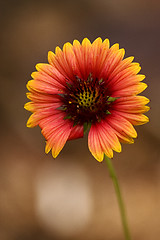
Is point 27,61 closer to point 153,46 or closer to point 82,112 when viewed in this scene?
point 153,46

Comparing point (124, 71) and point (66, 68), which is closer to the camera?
point (124, 71)

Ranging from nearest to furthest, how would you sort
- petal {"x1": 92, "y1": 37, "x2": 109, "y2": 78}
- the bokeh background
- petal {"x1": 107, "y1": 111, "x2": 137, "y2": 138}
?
petal {"x1": 107, "y1": 111, "x2": 137, "y2": 138} → petal {"x1": 92, "y1": 37, "x2": 109, "y2": 78} → the bokeh background

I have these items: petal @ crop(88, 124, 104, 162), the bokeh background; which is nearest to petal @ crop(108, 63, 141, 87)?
petal @ crop(88, 124, 104, 162)

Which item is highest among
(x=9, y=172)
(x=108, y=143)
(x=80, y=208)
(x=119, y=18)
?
→ (x=119, y=18)

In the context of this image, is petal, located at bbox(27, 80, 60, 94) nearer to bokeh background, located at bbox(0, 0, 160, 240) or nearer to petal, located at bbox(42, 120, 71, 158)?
petal, located at bbox(42, 120, 71, 158)

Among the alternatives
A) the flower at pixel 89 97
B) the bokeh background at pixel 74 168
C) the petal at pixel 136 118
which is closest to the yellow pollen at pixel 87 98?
the flower at pixel 89 97

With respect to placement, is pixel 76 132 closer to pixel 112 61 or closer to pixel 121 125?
pixel 121 125

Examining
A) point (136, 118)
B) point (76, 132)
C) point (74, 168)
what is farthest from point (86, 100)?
point (74, 168)

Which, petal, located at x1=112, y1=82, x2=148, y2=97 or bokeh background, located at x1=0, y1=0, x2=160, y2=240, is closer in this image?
petal, located at x1=112, y1=82, x2=148, y2=97

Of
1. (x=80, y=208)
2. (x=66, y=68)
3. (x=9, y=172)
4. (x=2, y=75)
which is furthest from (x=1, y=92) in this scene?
(x=66, y=68)
